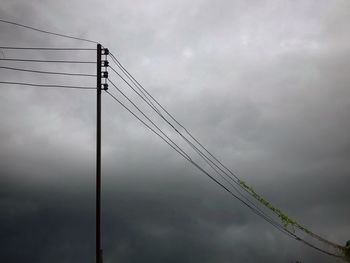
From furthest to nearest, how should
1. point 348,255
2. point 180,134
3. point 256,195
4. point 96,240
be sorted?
point 348,255 < point 256,195 < point 180,134 < point 96,240

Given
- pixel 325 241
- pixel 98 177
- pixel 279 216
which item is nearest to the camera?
pixel 98 177

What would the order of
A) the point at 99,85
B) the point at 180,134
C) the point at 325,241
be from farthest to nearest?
1. the point at 325,241
2. the point at 180,134
3. the point at 99,85

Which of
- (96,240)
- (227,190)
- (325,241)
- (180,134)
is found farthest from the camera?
(325,241)

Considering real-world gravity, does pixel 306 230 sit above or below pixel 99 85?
below

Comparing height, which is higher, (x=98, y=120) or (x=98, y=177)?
(x=98, y=120)

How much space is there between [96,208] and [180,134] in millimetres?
7745

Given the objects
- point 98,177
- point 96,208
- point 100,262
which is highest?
point 98,177

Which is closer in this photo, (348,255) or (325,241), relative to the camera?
(325,241)

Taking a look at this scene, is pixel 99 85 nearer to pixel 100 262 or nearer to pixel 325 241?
pixel 100 262

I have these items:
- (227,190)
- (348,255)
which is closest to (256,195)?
(227,190)

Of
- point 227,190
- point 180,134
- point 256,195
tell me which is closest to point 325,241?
point 256,195

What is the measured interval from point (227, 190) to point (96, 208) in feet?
36.1

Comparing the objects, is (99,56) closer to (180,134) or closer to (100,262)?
(180,134)

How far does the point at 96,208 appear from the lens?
19.7 metres
